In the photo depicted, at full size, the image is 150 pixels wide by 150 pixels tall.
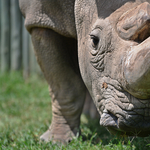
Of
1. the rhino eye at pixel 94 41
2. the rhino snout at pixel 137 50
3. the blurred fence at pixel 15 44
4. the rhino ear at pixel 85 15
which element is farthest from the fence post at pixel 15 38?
the rhino snout at pixel 137 50

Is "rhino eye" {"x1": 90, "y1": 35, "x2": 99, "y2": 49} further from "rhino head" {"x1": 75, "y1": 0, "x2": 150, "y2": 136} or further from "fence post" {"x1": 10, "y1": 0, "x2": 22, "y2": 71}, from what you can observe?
"fence post" {"x1": 10, "y1": 0, "x2": 22, "y2": 71}

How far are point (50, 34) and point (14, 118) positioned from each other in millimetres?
1531

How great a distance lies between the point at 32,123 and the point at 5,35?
352cm

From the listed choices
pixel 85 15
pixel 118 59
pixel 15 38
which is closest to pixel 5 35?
pixel 15 38

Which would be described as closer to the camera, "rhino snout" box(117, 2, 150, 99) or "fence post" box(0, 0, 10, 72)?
"rhino snout" box(117, 2, 150, 99)

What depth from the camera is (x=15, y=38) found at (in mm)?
6184

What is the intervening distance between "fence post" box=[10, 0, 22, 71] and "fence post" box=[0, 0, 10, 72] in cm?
11

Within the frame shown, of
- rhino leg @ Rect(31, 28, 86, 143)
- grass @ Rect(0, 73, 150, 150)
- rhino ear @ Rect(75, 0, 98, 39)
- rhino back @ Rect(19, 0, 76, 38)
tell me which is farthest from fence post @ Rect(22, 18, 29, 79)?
rhino ear @ Rect(75, 0, 98, 39)

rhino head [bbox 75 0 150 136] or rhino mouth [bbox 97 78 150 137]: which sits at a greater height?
rhino head [bbox 75 0 150 136]

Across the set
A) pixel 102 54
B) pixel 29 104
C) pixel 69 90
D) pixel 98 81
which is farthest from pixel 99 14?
pixel 29 104

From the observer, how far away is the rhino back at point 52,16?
246cm

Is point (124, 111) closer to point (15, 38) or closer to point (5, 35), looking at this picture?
point (15, 38)

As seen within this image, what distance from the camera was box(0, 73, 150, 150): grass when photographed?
2361mm

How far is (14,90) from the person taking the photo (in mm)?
5047
